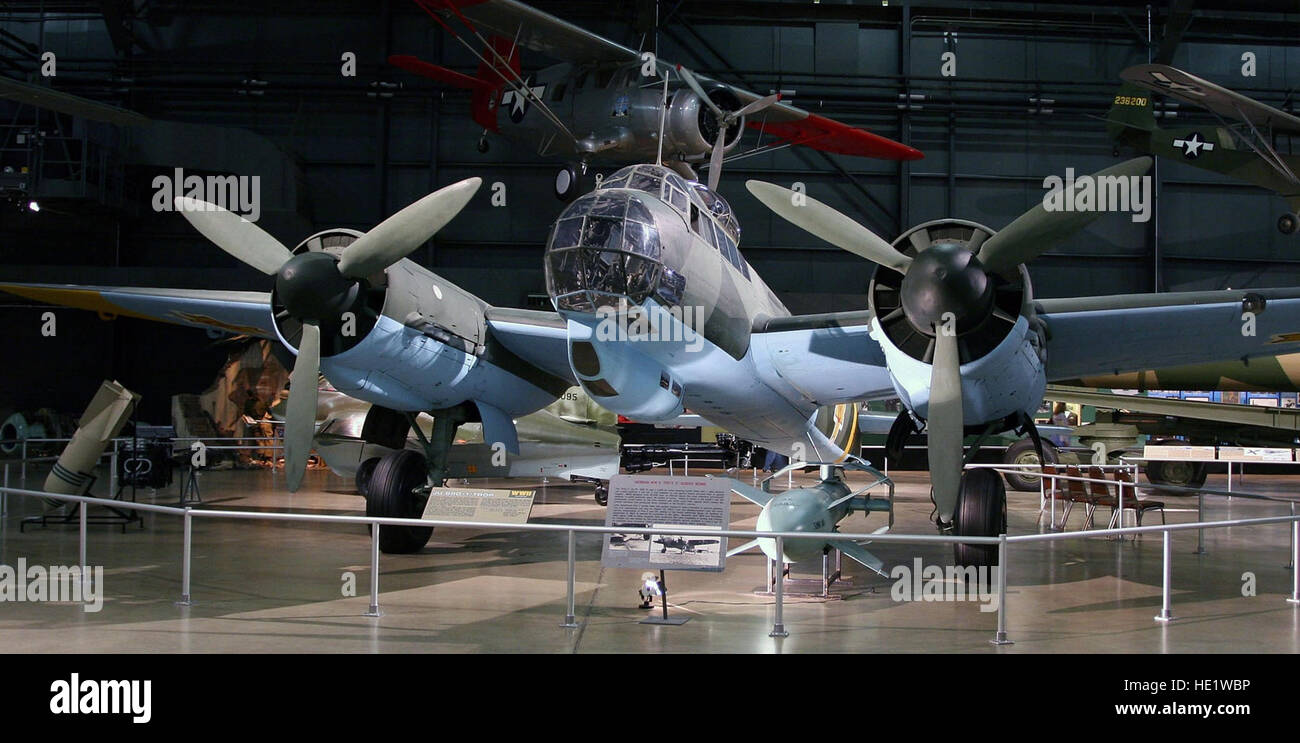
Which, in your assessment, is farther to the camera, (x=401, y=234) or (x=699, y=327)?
(x=401, y=234)

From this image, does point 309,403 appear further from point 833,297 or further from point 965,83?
point 965,83

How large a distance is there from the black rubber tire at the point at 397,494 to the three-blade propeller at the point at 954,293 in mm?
5159

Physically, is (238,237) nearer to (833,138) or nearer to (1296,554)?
(1296,554)

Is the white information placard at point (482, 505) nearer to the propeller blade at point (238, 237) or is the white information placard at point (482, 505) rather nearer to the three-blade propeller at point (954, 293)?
the propeller blade at point (238, 237)

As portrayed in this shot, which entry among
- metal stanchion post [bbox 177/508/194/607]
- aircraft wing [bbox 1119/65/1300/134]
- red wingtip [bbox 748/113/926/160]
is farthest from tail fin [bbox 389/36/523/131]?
metal stanchion post [bbox 177/508/194/607]

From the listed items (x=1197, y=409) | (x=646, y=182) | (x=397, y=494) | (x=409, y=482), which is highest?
(x=646, y=182)

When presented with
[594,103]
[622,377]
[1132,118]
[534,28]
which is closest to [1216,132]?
[1132,118]

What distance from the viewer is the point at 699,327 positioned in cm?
822

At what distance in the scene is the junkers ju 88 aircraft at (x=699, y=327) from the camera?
7344 mm

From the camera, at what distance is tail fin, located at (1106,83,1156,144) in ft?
71.0

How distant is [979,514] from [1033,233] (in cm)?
256

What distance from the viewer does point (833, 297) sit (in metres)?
22.9
